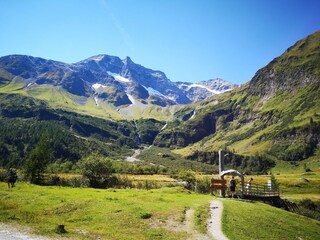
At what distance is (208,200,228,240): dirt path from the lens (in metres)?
32.5

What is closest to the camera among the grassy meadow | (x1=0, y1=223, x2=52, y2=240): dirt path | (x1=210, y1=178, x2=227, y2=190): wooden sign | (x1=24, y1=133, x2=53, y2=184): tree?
(x1=0, y1=223, x2=52, y2=240): dirt path

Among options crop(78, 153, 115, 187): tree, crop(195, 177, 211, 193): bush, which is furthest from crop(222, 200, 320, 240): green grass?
crop(78, 153, 115, 187): tree

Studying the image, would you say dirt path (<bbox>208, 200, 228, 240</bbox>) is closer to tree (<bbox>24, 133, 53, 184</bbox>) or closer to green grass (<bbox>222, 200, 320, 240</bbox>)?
green grass (<bbox>222, 200, 320, 240</bbox>)

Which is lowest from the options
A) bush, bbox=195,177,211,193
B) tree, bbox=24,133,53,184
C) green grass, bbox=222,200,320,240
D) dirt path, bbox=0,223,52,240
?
dirt path, bbox=0,223,52,240

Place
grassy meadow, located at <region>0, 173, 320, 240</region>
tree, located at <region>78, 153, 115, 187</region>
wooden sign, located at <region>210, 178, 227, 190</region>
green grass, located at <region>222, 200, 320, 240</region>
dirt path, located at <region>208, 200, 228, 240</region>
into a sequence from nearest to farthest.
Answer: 1. grassy meadow, located at <region>0, 173, 320, 240</region>
2. dirt path, located at <region>208, 200, 228, 240</region>
3. green grass, located at <region>222, 200, 320, 240</region>
4. wooden sign, located at <region>210, 178, 227, 190</region>
5. tree, located at <region>78, 153, 115, 187</region>

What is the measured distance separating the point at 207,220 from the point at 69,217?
16129mm

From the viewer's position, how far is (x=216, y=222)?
3747 cm

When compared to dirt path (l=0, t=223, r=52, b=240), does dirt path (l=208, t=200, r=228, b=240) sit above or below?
above

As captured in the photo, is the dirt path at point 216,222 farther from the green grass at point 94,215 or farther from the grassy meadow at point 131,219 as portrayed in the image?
the green grass at point 94,215

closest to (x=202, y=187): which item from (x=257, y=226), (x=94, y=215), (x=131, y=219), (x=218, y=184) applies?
(x=218, y=184)

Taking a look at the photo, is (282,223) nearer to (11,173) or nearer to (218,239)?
(218,239)

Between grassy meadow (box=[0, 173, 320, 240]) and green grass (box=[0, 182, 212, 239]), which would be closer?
green grass (box=[0, 182, 212, 239])

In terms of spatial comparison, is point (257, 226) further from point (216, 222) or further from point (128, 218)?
point (128, 218)

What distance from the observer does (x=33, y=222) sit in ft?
113
